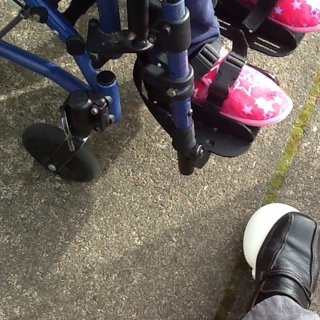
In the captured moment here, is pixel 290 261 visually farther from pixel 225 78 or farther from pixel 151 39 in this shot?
pixel 151 39

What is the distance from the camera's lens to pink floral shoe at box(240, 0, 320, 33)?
139 centimetres

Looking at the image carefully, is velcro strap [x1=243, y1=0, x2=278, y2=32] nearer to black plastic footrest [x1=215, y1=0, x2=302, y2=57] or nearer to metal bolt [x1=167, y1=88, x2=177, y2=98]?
black plastic footrest [x1=215, y1=0, x2=302, y2=57]

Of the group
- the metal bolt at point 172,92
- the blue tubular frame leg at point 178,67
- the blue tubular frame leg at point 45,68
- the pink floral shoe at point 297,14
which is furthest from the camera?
the pink floral shoe at point 297,14

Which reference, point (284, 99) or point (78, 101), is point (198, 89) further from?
point (78, 101)

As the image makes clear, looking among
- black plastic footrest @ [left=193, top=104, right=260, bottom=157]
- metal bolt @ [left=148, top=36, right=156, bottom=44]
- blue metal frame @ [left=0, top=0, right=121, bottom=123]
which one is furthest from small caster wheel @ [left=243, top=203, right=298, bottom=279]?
metal bolt @ [left=148, top=36, right=156, bottom=44]

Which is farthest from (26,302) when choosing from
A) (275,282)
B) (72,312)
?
(275,282)

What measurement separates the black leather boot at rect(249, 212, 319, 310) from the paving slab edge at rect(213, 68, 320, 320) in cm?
5

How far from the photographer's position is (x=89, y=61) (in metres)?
1.13

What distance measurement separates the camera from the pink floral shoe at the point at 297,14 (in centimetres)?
139

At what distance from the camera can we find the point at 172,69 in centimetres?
102

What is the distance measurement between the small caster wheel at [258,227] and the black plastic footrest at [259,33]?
0.38 metres

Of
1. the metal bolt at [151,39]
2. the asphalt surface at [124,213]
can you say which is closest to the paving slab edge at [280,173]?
the asphalt surface at [124,213]

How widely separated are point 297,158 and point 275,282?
13.5 inches

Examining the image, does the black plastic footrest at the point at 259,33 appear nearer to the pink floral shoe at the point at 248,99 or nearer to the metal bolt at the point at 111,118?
the pink floral shoe at the point at 248,99
